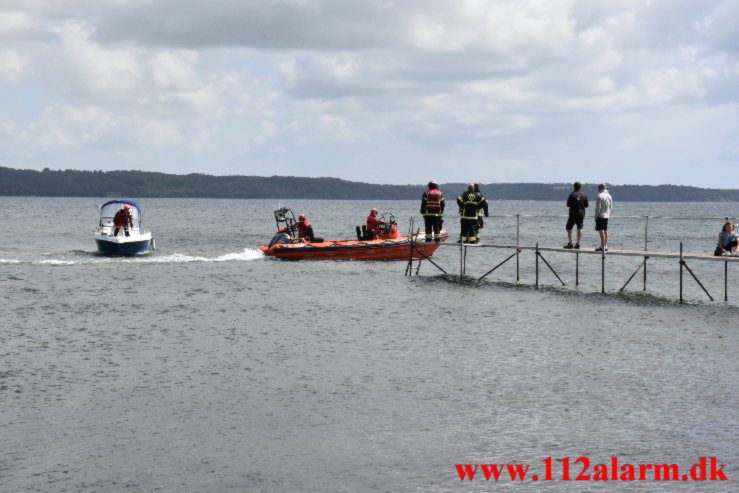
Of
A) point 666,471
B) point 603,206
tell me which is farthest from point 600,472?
point 603,206

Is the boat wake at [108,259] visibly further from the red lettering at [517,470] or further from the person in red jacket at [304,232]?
the red lettering at [517,470]

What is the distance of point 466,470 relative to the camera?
9.73 meters

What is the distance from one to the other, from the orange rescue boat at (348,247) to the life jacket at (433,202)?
6.72m

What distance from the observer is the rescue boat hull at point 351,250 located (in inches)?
1395

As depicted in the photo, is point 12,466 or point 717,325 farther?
point 717,325

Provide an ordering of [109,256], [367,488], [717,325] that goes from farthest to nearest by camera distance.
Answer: [109,256] < [717,325] < [367,488]

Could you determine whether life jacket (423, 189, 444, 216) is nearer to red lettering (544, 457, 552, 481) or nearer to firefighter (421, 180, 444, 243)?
firefighter (421, 180, 444, 243)

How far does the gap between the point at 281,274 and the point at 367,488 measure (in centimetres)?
2469

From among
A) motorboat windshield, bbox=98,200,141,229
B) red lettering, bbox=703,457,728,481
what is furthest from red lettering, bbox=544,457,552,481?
motorboat windshield, bbox=98,200,141,229

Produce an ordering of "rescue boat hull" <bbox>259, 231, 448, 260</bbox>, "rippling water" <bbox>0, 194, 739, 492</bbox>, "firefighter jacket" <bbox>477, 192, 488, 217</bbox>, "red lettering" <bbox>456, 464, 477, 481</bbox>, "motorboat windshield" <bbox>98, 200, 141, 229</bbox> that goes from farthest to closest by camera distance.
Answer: "motorboat windshield" <bbox>98, 200, 141, 229</bbox> → "rescue boat hull" <bbox>259, 231, 448, 260</bbox> → "firefighter jacket" <bbox>477, 192, 488, 217</bbox> → "rippling water" <bbox>0, 194, 739, 492</bbox> → "red lettering" <bbox>456, 464, 477, 481</bbox>

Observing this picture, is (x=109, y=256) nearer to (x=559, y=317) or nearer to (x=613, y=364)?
(x=559, y=317)

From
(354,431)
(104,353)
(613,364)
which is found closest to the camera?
(354,431)

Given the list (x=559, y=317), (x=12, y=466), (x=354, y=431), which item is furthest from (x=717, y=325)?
(x=12, y=466)

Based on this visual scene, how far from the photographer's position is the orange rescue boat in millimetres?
35469
